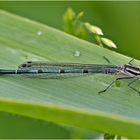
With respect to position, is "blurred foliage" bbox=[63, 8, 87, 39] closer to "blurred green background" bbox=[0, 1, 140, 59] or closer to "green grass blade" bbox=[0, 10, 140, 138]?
"green grass blade" bbox=[0, 10, 140, 138]

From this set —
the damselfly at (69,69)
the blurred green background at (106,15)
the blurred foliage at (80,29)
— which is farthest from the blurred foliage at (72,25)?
the blurred green background at (106,15)

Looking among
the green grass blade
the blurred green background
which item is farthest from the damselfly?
the blurred green background

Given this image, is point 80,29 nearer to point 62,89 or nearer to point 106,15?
point 62,89

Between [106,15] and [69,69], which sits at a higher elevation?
[106,15]

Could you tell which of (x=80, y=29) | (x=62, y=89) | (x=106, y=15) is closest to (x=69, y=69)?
(x=80, y=29)

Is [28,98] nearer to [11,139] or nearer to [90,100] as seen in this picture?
[90,100]

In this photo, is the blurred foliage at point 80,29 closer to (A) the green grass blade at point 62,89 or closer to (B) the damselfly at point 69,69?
(A) the green grass blade at point 62,89

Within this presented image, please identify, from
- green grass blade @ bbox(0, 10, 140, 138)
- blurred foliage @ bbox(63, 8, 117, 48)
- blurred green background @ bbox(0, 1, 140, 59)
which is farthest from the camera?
blurred green background @ bbox(0, 1, 140, 59)
